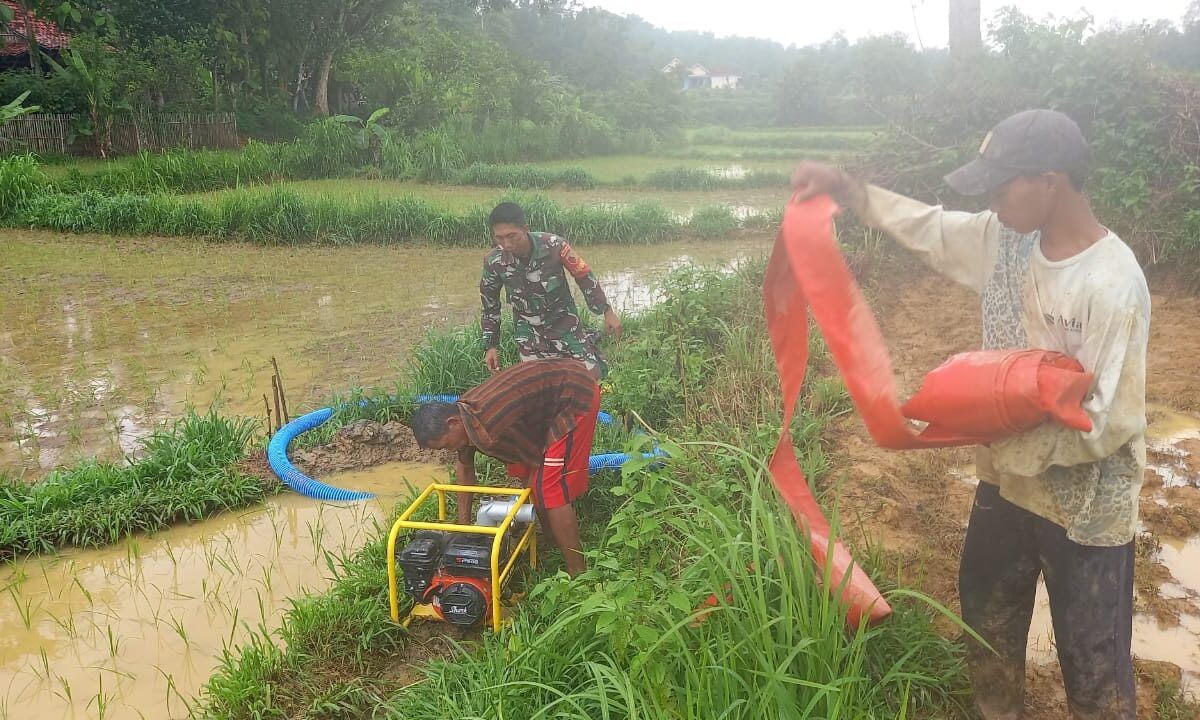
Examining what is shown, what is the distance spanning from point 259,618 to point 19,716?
91 cm

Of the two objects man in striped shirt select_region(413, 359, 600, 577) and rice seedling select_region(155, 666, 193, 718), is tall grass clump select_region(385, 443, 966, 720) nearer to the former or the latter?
man in striped shirt select_region(413, 359, 600, 577)

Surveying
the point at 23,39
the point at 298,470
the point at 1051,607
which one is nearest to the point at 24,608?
the point at 298,470

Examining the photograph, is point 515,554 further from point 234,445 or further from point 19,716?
point 234,445

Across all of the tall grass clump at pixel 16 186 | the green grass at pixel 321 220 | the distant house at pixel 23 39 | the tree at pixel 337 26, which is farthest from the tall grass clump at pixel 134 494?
the tree at pixel 337 26

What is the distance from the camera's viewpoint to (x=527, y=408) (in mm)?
3357

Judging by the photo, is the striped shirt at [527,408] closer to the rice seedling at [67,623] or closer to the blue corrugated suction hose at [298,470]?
the blue corrugated suction hose at [298,470]

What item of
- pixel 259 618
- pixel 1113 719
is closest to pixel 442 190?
pixel 259 618

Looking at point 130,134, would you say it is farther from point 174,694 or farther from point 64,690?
point 174,694

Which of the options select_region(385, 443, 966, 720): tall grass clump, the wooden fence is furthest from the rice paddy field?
the wooden fence

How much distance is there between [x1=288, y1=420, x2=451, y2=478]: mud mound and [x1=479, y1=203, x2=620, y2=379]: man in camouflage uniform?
928 millimetres

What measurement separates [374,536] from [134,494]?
4.55ft

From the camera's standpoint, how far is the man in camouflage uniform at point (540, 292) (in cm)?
450

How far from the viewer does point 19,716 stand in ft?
10.2

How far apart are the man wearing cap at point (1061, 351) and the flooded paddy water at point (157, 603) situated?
265 cm
